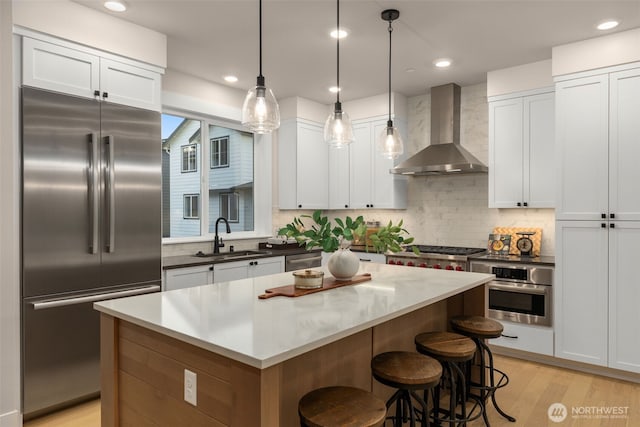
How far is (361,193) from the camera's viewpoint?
18.0ft

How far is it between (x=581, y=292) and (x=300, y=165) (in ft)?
11.0

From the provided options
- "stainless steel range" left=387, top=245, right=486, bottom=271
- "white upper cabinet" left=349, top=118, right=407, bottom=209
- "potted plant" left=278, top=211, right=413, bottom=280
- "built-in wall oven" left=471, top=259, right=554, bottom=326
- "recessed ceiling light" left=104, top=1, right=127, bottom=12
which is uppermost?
"recessed ceiling light" left=104, top=1, right=127, bottom=12

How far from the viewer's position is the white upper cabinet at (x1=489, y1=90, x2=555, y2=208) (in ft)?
13.2

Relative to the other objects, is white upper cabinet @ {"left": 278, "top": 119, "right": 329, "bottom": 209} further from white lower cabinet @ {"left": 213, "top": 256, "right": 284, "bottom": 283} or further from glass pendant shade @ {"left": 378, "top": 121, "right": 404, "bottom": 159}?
glass pendant shade @ {"left": 378, "top": 121, "right": 404, "bottom": 159}

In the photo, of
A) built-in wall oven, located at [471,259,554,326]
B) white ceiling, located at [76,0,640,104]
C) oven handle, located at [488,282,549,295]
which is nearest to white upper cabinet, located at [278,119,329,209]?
white ceiling, located at [76,0,640,104]

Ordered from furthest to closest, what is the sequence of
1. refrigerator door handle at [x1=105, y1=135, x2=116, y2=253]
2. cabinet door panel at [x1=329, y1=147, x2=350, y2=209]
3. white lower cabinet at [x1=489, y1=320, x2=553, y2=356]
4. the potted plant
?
cabinet door panel at [x1=329, y1=147, x2=350, y2=209] → white lower cabinet at [x1=489, y1=320, x2=553, y2=356] → refrigerator door handle at [x1=105, y1=135, x2=116, y2=253] → the potted plant

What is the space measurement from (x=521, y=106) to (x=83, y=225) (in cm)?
408

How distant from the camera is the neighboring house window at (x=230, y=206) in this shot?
5141 millimetres

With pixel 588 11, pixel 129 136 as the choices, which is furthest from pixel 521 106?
pixel 129 136

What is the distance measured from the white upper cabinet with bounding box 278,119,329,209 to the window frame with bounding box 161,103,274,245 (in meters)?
0.18

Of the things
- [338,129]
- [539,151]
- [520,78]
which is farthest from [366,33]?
[539,151]

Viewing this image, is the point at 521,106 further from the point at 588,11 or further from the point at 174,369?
the point at 174,369

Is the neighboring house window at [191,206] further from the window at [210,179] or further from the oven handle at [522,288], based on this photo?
the oven handle at [522,288]

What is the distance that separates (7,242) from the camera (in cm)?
259
